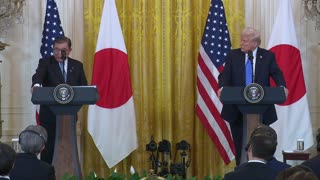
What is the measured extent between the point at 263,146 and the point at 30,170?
143 centimetres

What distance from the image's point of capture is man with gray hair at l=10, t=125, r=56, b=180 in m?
3.78

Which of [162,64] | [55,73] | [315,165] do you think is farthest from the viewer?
[162,64]

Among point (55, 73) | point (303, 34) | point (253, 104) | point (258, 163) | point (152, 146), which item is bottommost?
point (152, 146)

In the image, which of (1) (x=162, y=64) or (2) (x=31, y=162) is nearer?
(2) (x=31, y=162)

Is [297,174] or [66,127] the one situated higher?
[297,174]

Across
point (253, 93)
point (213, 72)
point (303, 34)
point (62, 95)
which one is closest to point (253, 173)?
point (253, 93)

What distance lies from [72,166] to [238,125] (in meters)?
1.65

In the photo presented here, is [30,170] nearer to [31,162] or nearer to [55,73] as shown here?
→ [31,162]

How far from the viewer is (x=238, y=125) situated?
19.6 ft

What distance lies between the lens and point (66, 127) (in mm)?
5430

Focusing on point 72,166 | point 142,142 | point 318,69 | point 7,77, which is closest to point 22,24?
point 7,77

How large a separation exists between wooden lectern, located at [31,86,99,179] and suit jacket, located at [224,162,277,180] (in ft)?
7.18

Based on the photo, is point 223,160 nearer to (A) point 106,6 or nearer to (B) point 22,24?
(A) point 106,6

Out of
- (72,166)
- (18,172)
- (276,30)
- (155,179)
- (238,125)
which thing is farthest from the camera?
(276,30)
